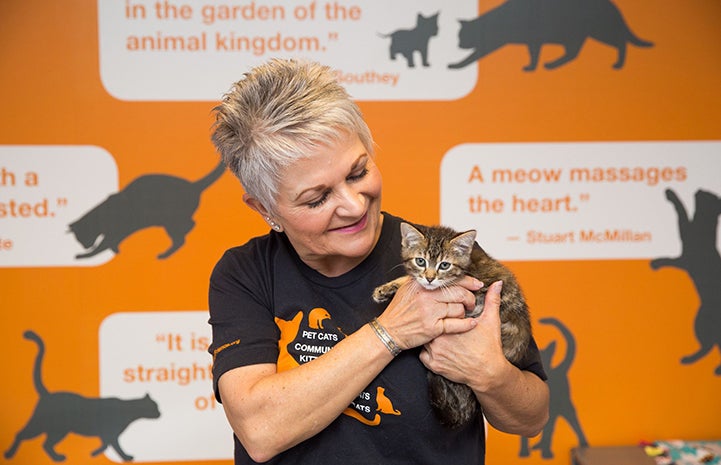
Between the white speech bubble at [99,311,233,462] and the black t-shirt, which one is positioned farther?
the white speech bubble at [99,311,233,462]

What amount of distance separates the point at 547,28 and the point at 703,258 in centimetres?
110

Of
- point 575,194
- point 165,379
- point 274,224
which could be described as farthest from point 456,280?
point 165,379

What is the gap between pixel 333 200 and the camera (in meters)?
1.11

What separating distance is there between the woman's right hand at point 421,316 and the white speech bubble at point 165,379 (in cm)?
136

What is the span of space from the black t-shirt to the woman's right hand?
96mm

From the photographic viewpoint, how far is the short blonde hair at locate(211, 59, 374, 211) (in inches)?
41.9

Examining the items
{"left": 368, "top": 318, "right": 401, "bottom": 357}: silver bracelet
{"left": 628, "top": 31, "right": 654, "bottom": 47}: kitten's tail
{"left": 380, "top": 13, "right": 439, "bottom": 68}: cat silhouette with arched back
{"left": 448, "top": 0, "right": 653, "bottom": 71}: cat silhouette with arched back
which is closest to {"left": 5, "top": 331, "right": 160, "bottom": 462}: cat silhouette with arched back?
{"left": 368, "top": 318, "right": 401, "bottom": 357}: silver bracelet

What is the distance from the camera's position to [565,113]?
2.30m

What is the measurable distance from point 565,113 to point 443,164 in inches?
20.4

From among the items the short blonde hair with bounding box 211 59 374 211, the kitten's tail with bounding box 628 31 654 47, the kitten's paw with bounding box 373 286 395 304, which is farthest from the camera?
the kitten's tail with bounding box 628 31 654 47

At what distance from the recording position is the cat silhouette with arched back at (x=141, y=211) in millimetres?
2219

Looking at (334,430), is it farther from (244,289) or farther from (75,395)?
(75,395)

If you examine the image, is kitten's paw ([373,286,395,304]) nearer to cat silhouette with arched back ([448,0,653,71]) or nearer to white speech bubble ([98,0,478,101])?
white speech bubble ([98,0,478,101])

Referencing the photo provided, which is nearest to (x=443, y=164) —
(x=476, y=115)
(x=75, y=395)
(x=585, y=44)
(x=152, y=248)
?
(x=476, y=115)
